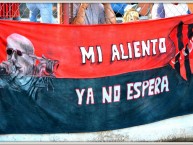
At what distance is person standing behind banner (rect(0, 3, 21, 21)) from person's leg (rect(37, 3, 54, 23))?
0.39 m

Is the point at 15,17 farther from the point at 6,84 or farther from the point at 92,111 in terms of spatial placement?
the point at 92,111

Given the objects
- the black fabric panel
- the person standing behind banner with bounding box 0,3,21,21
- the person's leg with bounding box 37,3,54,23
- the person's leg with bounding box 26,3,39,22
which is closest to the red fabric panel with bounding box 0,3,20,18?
the person standing behind banner with bounding box 0,3,21,21

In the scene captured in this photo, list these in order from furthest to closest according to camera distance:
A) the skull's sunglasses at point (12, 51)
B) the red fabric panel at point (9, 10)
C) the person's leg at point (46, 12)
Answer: the red fabric panel at point (9, 10) < the person's leg at point (46, 12) < the skull's sunglasses at point (12, 51)

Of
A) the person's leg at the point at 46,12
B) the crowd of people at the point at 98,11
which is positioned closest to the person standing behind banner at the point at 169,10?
the crowd of people at the point at 98,11

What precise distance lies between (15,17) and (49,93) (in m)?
1.34

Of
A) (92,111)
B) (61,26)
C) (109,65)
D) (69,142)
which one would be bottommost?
(69,142)

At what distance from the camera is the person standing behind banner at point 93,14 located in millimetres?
7121

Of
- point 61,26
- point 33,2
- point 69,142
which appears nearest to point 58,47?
point 61,26

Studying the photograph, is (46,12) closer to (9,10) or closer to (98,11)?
(9,10)

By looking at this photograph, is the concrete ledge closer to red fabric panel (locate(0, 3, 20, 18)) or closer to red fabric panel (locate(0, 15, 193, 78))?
red fabric panel (locate(0, 15, 193, 78))

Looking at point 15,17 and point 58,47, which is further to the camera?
point 15,17

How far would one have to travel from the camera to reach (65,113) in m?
6.91

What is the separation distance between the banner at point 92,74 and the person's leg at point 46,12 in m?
0.33

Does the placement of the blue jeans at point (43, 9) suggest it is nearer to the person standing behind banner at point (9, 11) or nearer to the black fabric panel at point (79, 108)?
the person standing behind banner at point (9, 11)
